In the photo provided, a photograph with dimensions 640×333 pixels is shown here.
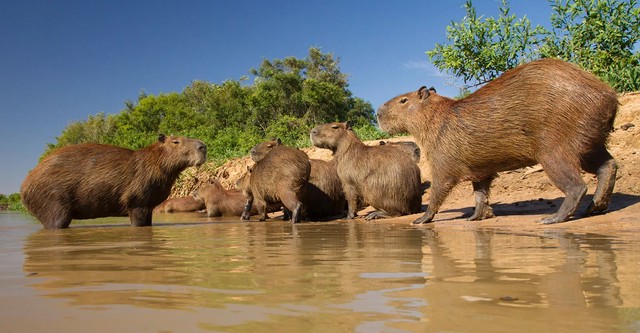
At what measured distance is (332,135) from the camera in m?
8.45

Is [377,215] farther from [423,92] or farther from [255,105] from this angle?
[255,105]

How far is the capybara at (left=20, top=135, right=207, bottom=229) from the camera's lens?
23.2ft

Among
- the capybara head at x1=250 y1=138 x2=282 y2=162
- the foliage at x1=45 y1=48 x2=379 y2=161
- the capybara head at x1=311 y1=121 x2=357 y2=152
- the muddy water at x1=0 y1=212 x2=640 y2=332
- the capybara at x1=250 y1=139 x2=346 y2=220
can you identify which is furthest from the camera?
the foliage at x1=45 y1=48 x2=379 y2=161

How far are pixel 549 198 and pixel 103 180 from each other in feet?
18.9

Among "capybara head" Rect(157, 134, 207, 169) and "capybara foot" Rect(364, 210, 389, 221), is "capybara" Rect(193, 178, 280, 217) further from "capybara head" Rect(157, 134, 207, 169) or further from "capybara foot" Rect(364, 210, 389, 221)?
"capybara foot" Rect(364, 210, 389, 221)

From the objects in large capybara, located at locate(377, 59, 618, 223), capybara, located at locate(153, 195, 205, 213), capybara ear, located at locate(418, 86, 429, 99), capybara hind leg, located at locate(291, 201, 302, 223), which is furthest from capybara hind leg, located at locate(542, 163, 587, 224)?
capybara, located at locate(153, 195, 205, 213)

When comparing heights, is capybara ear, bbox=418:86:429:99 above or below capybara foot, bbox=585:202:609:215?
above

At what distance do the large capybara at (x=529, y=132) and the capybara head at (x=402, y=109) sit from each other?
0.15 m

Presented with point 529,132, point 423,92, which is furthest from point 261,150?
point 529,132

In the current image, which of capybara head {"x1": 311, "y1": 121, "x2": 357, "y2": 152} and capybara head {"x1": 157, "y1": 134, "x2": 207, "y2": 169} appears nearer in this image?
capybara head {"x1": 157, "y1": 134, "x2": 207, "y2": 169}

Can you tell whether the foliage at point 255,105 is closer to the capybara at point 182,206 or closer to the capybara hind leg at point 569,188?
the capybara at point 182,206

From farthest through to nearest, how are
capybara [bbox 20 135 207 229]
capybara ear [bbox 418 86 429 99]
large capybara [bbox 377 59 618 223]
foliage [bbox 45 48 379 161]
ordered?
foliage [bbox 45 48 379 161] → capybara [bbox 20 135 207 229] → capybara ear [bbox 418 86 429 99] → large capybara [bbox 377 59 618 223]

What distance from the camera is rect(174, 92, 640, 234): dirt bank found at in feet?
17.4

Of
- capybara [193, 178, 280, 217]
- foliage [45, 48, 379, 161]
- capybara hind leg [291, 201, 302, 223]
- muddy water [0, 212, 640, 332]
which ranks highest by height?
foliage [45, 48, 379, 161]
